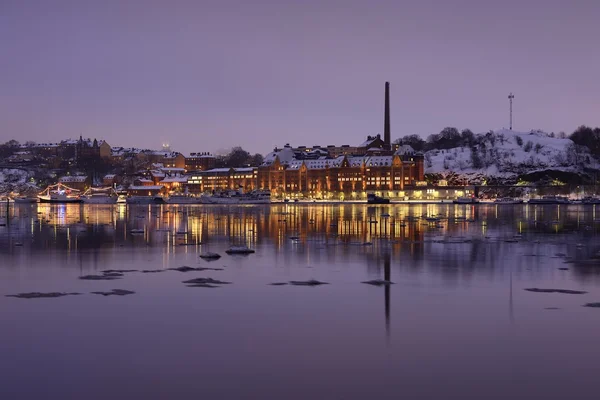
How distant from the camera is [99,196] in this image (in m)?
187

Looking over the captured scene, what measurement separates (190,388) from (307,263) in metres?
13.7

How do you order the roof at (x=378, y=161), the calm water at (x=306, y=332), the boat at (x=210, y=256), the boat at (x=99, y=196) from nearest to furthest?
the calm water at (x=306, y=332) < the boat at (x=210, y=256) < the boat at (x=99, y=196) < the roof at (x=378, y=161)

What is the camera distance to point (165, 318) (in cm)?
1340

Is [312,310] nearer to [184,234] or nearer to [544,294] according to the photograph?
[544,294]

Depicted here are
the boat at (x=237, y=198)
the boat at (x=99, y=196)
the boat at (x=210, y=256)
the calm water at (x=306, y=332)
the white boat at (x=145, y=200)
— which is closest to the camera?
the calm water at (x=306, y=332)

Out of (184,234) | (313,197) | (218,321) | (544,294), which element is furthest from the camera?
(313,197)

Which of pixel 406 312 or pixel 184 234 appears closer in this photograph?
pixel 406 312

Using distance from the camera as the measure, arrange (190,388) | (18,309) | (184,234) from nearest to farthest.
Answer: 1. (190,388)
2. (18,309)
3. (184,234)

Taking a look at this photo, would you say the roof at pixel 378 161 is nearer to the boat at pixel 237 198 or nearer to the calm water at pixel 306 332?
the boat at pixel 237 198

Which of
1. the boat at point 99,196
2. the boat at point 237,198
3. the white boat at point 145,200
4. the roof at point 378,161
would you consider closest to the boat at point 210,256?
the boat at point 237,198

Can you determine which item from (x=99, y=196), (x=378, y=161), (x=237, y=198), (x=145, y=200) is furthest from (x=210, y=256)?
→ (x=99, y=196)

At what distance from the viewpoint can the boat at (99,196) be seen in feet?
538

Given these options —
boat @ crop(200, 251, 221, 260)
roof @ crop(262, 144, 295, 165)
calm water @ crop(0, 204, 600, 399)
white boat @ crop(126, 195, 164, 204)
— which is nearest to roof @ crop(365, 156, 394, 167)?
roof @ crop(262, 144, 295, 165)

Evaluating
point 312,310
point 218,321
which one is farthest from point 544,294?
point 218,321
